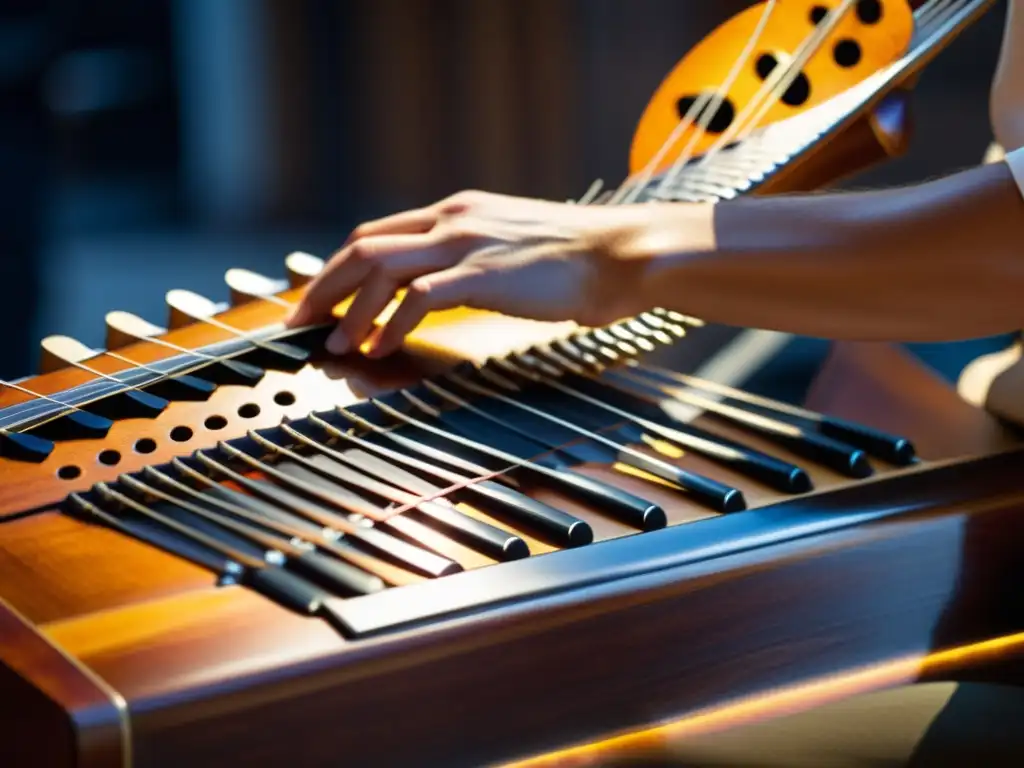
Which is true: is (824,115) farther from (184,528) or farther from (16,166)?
(16,166)

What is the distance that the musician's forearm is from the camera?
2.70 ft

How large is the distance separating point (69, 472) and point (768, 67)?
88cm

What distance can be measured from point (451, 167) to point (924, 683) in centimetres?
352

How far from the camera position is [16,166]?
3197 millimetres

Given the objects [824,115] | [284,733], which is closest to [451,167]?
[824,115]

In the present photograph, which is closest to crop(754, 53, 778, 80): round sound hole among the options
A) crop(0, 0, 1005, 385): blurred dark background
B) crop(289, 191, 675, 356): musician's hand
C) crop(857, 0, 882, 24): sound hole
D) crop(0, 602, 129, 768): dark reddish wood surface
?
crop(857, 0, 882, 24): sound hole

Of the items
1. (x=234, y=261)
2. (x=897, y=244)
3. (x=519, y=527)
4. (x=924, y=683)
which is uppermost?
(x=897, y=244)

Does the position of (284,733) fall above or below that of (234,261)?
above

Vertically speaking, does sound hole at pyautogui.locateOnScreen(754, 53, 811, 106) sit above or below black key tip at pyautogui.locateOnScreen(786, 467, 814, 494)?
Result: above

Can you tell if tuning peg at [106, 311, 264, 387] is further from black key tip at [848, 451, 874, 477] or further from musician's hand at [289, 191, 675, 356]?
black key tip at [848, 451, 874, 477]

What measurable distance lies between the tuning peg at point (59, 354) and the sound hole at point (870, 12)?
81cm

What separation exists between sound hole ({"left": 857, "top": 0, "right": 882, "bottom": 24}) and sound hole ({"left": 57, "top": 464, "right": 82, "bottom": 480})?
2.91ft

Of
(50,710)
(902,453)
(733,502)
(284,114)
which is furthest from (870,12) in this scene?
(284,114)

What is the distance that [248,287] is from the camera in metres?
1.04
